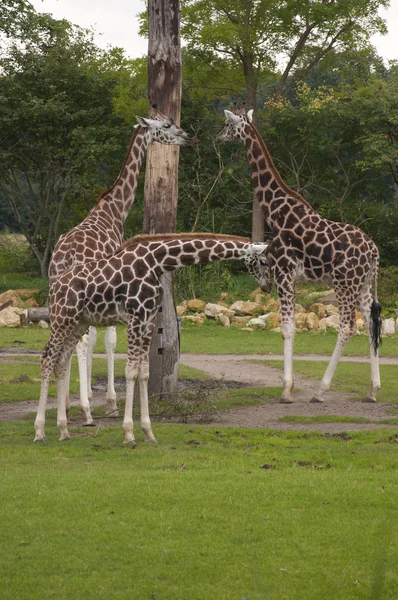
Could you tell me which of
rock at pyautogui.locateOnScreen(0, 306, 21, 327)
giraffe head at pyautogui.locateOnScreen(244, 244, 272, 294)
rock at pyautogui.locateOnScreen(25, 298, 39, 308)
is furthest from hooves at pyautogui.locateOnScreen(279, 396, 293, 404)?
rock at pyautogui.locateOnScreen(25, 298, 39, 308)

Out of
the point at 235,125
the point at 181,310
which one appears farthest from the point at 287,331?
the point at 181,310

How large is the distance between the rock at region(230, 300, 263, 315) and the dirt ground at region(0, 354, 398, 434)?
7079 mm

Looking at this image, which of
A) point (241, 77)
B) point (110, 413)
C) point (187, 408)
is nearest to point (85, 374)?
point (110, 413)

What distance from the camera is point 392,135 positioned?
30.8 m

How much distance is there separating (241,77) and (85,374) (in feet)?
79.5

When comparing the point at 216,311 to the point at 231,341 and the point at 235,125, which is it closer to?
the point at 231,341

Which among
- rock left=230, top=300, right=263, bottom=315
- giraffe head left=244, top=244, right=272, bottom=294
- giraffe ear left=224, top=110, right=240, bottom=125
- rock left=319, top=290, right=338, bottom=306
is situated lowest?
rock left=230, top=300, right=263, bottom=315

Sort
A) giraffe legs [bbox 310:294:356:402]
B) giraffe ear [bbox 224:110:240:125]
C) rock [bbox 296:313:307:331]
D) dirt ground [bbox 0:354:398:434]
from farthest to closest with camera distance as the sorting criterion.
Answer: rock [bbox 296:313:307:331], giraffe ear [bbox 224:110:240:125], giraffe legs [bbox 310:294:356:402], dirt ground [bbox 0:354:398:434]

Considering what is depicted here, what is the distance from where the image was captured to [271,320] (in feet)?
82.0

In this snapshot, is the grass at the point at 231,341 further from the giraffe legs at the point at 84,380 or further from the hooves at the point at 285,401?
the giraffe legs at the point at 84,380

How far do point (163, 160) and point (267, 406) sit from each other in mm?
4039

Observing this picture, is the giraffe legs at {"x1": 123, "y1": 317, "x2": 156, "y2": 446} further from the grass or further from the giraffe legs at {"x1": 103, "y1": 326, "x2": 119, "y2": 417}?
the grass

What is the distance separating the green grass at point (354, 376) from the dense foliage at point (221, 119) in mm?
12362

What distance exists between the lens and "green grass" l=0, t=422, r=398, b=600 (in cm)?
626
